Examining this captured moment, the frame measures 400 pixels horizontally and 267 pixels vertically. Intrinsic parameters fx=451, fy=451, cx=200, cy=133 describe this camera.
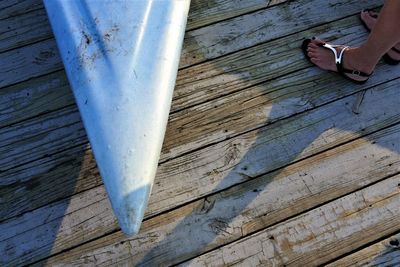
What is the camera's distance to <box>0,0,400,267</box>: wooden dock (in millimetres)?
1953

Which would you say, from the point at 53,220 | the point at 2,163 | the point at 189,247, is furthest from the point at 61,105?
the point at 189,247

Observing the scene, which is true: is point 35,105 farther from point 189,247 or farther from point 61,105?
point 189,247

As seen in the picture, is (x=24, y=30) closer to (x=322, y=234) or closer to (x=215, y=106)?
(x=215, y=106)

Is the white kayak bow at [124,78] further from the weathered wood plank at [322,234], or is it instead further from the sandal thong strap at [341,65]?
the sandal thong strap at [341,65]

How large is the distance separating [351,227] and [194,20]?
59.1 inches

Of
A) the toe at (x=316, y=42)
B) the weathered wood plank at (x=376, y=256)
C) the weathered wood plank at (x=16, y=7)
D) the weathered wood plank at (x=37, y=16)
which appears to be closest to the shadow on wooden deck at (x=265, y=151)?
the toe at (x=316, y=42)

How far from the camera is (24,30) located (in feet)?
8.63

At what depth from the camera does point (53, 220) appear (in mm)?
1990

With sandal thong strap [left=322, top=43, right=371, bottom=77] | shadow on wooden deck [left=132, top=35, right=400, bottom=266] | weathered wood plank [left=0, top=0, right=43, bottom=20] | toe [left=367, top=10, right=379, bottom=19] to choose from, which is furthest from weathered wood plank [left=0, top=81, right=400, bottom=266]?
weathered wood plank [left=0, top=0, right=43, bottom=20]

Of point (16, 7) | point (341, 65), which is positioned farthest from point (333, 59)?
point (16, 7)

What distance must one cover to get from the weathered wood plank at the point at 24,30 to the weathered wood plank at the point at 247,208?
1.23 m

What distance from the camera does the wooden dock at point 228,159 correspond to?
1.95 m

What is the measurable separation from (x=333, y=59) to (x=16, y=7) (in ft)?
6.23

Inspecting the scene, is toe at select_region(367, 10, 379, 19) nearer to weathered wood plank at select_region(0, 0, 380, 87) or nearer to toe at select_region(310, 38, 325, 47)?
weathered wood plank at select_region(0, 0, 380, 87)
